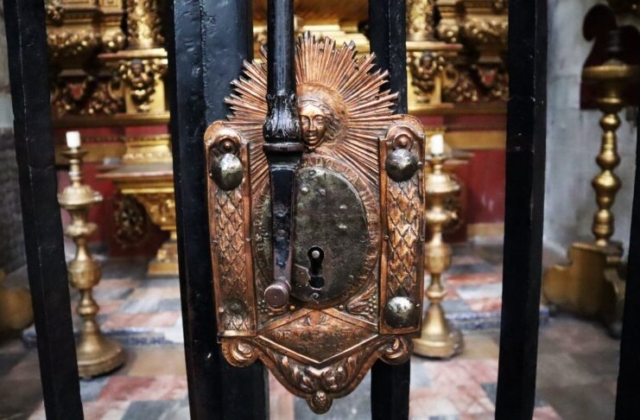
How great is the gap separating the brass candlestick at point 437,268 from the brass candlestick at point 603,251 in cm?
51

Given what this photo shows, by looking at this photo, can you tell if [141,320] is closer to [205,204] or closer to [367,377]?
[367,377]

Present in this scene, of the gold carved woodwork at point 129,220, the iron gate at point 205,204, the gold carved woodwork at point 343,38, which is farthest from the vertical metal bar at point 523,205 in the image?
the gold carved woodwork at point 129,220

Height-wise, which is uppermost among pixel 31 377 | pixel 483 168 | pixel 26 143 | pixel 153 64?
pixel 153 64

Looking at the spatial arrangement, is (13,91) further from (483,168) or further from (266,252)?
(483,168)

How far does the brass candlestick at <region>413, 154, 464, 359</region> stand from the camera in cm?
163

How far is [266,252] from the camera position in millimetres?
555

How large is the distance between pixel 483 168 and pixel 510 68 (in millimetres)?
2256

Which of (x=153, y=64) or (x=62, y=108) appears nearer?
(x=153, y=64)

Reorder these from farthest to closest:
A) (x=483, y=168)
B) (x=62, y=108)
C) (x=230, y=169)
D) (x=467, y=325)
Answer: (x=483, y=168)
(x=62, y=108)
(x=467, y=325)
(x=230, y=169)

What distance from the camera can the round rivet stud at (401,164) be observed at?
0.53 meters

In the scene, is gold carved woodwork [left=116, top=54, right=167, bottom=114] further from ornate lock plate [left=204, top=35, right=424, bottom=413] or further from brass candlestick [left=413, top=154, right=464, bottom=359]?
ornate lock plate [left=204, top=35, right=424, bottom=413]

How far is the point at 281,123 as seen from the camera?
1.64 ft

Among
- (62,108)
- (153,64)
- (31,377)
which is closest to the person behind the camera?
(31,377)

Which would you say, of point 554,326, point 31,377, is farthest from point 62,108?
point 554,326
